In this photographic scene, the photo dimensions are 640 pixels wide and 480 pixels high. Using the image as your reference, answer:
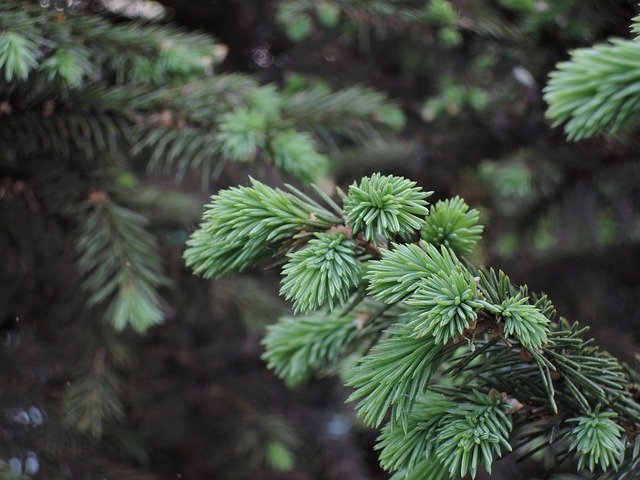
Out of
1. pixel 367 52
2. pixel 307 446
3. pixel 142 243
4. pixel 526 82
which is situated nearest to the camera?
pixel 142 243

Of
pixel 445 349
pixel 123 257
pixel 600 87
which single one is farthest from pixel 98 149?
pixel 600 87

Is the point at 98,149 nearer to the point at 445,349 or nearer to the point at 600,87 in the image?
the point at 445,349

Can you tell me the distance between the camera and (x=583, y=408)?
58 centimetres

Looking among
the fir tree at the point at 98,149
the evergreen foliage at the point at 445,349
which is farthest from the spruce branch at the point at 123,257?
the evergreen foliage at the point at 445,349

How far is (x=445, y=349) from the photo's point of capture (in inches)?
22.4

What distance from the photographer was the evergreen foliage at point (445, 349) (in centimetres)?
52

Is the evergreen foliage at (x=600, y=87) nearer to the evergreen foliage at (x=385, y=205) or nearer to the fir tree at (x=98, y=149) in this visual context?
the evergreen foliage at (x=385, y=205)

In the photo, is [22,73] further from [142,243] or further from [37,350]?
[37,350]

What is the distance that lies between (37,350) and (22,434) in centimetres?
23

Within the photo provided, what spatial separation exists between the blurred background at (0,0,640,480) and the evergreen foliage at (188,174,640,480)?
383mm

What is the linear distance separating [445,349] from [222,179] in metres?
1.36

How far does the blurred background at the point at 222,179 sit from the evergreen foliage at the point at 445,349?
383mm

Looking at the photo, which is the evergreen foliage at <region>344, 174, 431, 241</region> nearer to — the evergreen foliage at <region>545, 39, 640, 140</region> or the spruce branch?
the evergreen foliage at <region>545, 39, 640, 140</region>

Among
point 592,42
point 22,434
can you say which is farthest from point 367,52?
point 22,434
